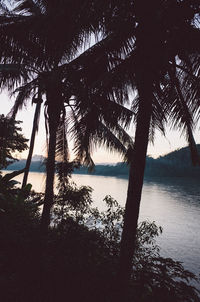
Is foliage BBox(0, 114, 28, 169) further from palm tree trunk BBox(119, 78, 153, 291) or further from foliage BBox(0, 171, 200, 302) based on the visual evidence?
palm tree trunk BBox(119, 78, 153, 291)

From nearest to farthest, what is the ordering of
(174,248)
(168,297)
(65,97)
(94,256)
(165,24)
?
(165,24), (168,297), (94,256), (65,97), (174,248)

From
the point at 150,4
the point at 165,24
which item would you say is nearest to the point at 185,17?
the point at 165,24

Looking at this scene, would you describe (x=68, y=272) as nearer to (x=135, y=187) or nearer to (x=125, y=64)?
(x=135, y=187)

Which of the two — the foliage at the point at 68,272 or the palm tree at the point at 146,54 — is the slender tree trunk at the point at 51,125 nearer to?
the foliage at the point at 68,272

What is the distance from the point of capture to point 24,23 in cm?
458

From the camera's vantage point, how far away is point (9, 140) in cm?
895

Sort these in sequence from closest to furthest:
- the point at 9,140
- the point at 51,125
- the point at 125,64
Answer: the point at 125,64 < the point at 51,125 < the point at 9,140

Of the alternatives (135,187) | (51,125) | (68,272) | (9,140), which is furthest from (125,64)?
(9,140)

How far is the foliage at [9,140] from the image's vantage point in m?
7.78

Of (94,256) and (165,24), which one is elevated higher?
(165,24)

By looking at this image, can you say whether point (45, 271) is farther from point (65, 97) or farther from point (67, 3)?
point (67, 3)

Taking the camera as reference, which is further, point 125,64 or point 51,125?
point 51,125

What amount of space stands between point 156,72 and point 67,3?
1.50 meters

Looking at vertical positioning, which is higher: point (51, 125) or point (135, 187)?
point (51, 125)
